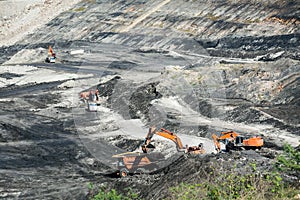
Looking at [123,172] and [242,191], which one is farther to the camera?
[123,172]

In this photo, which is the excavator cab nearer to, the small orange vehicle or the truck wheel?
the small orange vehicle

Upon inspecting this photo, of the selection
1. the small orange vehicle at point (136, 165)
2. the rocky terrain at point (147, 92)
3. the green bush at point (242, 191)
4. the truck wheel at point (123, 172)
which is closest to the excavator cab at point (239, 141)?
the rocky terrain at point (147, 92)

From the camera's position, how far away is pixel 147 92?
2741 cm

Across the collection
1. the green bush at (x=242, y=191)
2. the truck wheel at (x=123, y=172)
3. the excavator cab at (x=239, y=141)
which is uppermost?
the green bush at (x=242, y=191)

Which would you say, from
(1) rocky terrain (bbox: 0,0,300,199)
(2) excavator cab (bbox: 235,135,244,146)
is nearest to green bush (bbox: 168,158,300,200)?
(1) rocky terrain (bbox: 0,0,300,199)

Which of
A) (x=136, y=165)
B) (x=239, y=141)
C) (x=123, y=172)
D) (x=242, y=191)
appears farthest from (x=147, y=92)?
(x=242, y=191)

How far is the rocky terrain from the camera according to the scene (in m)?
16.2

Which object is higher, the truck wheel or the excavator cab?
the excavator cab

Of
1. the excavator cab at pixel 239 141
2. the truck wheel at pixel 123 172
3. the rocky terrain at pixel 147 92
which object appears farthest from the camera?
the excavator cab at pixel 239 141

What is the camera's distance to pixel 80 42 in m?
47.5

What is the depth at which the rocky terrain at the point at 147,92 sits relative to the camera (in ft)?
53.0

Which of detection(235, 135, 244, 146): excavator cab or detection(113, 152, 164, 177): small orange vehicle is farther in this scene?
detection(235, 135, 244, 146): excavator cab

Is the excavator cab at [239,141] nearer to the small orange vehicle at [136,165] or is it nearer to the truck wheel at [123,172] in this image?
the small orange vehicle at [136,165]

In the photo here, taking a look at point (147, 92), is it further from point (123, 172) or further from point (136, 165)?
point (123, 172)
